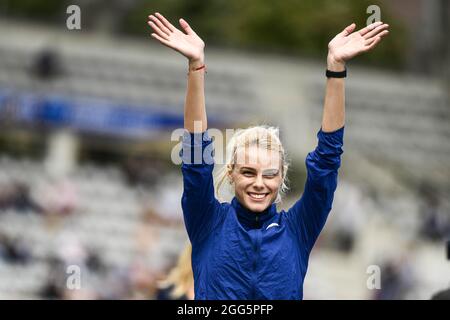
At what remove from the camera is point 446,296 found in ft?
18.2

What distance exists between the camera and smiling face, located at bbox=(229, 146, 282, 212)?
4.70 metres

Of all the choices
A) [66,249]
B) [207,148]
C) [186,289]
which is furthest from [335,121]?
[66,249]

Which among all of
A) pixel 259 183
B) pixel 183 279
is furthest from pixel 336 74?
pixel 183 279

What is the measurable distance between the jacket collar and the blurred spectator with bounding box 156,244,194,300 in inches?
102

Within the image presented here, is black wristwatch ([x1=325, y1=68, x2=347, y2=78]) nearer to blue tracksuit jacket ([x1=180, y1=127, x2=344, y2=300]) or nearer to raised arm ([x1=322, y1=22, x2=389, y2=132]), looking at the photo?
raised arm ([x1=322, y1=22, x2=389, y2=132])

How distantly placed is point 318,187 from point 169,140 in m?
25.8

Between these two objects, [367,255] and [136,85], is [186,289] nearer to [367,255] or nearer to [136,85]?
[367,255]

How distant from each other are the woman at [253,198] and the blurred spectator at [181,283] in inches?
101

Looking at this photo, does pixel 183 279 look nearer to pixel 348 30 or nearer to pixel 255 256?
pixel 255 256

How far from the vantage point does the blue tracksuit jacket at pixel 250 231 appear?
459cm

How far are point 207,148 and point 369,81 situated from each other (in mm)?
32299

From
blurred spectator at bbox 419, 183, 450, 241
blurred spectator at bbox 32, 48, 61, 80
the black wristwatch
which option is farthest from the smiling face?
blurred spectator at bbox 32, 48, 61, 80

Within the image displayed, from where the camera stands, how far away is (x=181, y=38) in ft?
15.2

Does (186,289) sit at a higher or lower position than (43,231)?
lower
